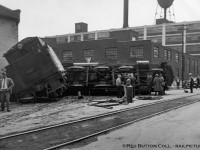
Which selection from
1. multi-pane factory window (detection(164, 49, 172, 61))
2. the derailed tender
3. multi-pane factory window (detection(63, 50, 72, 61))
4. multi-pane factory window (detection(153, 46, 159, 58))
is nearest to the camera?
the derailed tender

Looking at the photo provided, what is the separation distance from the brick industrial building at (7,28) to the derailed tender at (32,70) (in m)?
3.63

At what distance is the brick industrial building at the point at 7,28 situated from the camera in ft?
65.7

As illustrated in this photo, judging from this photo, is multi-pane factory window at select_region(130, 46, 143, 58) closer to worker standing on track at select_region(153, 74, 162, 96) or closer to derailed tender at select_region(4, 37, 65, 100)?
worker standing on track at select_region(153, 74, 162, 96)

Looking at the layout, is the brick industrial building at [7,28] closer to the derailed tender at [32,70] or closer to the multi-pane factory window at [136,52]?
the derailed tender at [32,70]

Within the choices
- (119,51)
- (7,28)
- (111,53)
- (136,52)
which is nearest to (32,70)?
(7,28)

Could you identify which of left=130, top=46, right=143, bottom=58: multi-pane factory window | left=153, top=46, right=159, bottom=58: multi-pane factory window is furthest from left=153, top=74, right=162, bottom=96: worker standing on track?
left=153, top=46, right=159, bottom=58: multi-pane factory window

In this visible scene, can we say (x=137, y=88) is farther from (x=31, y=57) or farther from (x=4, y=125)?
(x=4, y=125)

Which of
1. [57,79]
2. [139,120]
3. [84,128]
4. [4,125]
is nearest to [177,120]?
[139,120]

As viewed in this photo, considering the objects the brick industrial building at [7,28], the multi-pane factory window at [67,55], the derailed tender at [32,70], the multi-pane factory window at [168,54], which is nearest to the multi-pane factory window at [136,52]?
the multi-pane factory window at [168,54]

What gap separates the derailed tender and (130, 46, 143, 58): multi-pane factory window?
27543 mm

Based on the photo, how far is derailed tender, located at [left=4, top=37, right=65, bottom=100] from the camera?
16625 millimetres

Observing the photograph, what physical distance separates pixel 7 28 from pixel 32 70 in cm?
545

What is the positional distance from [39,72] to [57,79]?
1.15 m

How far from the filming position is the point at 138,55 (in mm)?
43406
